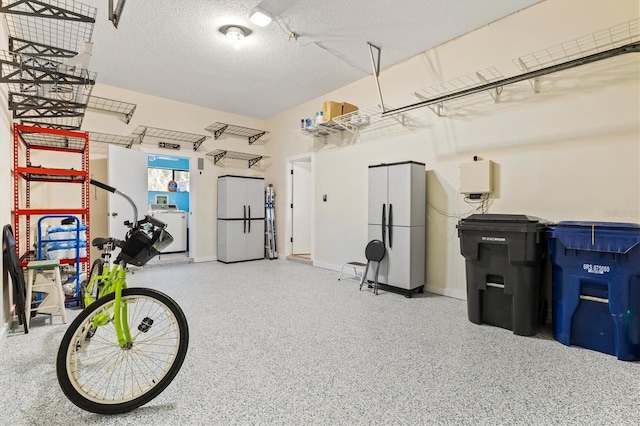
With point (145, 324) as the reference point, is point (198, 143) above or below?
above

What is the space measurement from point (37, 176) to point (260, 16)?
10.00 feet

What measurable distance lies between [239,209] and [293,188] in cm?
119

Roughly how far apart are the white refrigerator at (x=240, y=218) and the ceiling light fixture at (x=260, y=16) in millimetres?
3443

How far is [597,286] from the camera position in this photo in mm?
2367

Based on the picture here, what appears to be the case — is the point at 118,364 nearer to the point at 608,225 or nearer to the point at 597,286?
the point at 597,286

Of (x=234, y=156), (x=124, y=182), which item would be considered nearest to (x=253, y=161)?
(x=234, y=156)

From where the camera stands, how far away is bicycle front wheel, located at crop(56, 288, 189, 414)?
152 centimetres

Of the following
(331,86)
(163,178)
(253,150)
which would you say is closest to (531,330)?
(331,86)

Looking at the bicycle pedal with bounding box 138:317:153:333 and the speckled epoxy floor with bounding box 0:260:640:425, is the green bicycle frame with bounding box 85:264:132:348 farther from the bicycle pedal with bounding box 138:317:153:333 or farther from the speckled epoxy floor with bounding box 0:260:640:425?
the speckled epoxy floor with bounding box 0:260:640:425

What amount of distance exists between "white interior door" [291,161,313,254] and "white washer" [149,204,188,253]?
2.73m

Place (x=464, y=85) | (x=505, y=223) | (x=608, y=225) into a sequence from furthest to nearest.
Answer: (x=464, y=85)
(x=505, y=223)
(x=608, y=225)

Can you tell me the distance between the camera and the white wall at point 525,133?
272 cm

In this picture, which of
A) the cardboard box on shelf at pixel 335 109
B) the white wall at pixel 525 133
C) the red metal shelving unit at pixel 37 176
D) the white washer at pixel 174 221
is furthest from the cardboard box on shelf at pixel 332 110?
the white washer at pixel 174 221

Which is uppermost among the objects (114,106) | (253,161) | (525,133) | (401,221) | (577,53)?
(114,106)
